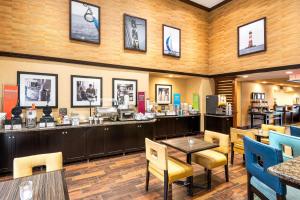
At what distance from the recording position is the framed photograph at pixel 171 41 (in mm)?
6457

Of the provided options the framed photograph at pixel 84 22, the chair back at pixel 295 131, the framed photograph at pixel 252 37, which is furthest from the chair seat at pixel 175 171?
the framed photograph at pixel 252 37

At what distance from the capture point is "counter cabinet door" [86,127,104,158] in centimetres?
425

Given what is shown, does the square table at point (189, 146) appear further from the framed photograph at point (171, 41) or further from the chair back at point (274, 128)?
the framed photograph at point (171, 41)

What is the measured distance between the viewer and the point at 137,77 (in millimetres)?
5828

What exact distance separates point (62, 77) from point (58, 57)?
0.54m

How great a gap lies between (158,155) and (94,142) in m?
2.45

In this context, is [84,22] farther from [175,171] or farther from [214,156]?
[214,156]

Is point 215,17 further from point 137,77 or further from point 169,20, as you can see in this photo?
point 137,77

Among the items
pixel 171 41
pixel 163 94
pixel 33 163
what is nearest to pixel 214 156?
pixel 33 163

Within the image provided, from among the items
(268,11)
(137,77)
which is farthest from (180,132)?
(268,11)

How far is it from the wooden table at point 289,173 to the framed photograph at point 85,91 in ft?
15.2

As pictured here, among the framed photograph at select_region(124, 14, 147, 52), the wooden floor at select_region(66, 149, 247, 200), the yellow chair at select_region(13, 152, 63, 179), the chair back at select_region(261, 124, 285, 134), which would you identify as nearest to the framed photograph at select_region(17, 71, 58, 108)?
the wooden floor at select_region(66, 149, 247, 200)

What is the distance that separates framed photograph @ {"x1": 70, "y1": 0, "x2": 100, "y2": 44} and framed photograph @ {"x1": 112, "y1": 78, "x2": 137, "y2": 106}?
1400mm

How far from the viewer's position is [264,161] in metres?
1.58
